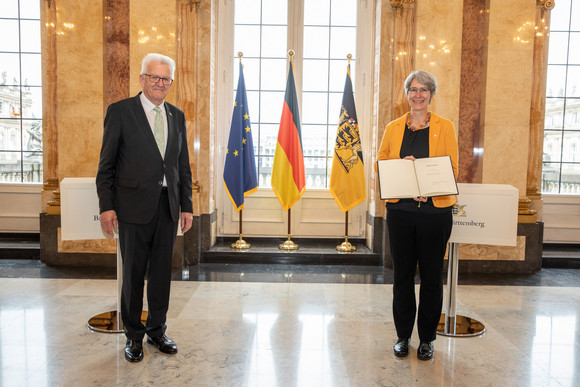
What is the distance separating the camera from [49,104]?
5.14 metres

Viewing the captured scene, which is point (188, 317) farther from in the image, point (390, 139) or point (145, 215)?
point (390, 139)

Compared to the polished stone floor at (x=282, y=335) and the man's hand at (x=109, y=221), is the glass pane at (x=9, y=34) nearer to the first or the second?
the polished stone floor at (x=282, y=335)

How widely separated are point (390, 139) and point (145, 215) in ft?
4.90


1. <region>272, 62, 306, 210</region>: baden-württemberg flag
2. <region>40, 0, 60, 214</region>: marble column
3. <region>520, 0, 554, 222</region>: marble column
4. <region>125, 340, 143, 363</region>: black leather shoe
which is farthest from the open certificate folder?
<region>40, 0, 60, 214</region>: marble column

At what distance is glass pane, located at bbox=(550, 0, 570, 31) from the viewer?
5.94m

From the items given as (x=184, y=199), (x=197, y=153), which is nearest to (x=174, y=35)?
(x=197, y=153)

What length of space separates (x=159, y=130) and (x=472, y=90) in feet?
12.2

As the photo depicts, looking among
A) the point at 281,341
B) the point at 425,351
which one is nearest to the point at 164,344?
the point at 281,341

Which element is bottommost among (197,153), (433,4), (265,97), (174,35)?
(197,153)

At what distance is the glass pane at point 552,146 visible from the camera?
6055mm

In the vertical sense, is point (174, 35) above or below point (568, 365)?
above

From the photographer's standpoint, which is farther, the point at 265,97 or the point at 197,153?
the point at 265,97

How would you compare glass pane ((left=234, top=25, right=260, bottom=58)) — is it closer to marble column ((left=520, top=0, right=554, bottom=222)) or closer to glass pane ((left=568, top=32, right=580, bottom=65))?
marble column ((left=520, top=0, right=554, bottom=222))

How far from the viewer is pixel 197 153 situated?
522 cm
